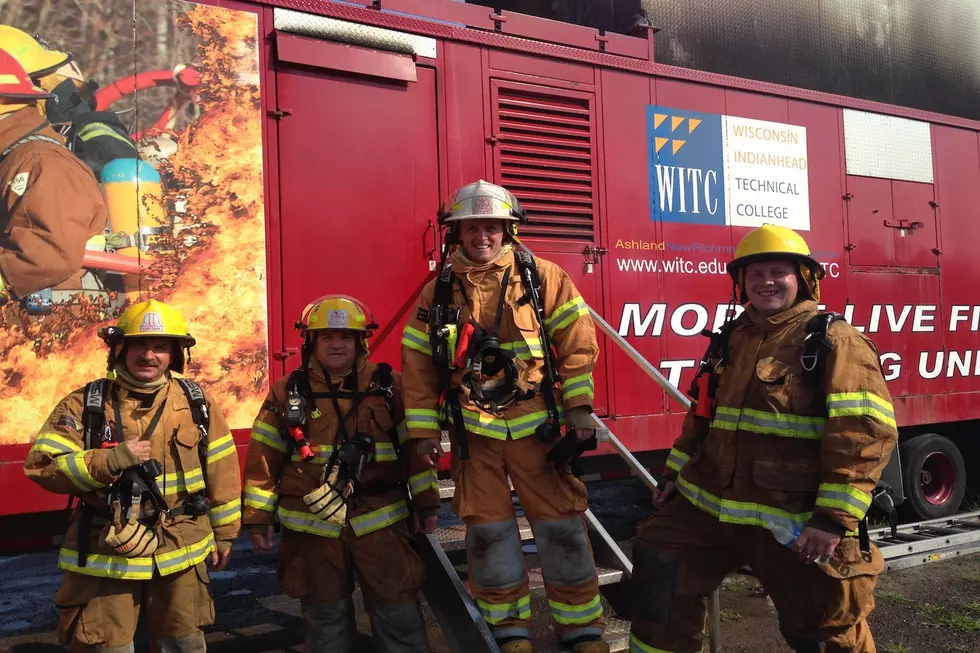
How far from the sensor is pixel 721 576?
286cm

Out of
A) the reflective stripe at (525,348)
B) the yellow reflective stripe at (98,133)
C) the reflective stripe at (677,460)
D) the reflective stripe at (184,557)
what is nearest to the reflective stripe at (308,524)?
the reflective stripe at (184,557)

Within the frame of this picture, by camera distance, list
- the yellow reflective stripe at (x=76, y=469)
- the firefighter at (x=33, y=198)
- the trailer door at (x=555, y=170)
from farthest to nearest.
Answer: the trailer door at (x=555, y=170) → the firefighter at (x=33, y=198) → the yellow reflective stripe at (x=76, y=469)

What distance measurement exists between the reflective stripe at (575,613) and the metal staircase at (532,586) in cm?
13

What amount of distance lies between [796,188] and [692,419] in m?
3.39

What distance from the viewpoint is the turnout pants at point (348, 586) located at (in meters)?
3.11

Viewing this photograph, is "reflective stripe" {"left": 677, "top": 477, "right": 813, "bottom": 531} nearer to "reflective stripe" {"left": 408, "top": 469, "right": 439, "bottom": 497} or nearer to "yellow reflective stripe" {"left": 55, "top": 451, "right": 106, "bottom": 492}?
"reflective stripe" {"left": 408, "top": 469, "right": 439, "bottom": 497}

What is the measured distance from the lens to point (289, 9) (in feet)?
13.5

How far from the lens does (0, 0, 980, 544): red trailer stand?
4.15 metres

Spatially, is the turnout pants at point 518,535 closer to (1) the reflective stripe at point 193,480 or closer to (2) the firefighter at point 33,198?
(1) the reflective stripe at point 193,480

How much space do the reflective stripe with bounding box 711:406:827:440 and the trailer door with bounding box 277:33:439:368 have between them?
6.96 feet

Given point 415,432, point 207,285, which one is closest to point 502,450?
point 415,432

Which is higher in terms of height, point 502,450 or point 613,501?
point 502,450

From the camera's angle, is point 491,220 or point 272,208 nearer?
point 491,220

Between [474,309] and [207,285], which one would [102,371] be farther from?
[474,309]
